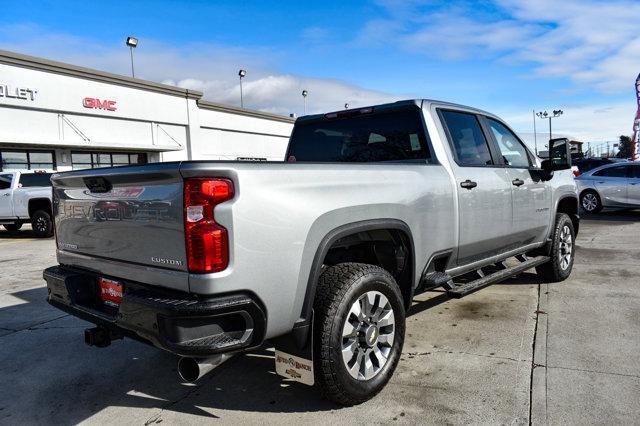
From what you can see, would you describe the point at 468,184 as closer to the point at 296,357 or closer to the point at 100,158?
the point at 296,357

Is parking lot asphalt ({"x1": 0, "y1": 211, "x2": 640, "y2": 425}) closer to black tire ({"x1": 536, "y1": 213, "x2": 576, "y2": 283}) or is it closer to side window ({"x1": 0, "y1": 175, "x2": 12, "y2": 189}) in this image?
black tire ({"x1": 536, "y1": 213, "x2": 576, "y2": 283})

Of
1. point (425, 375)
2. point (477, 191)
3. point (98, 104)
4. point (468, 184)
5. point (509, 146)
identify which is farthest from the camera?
point (98, 104)

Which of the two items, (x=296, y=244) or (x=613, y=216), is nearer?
(x=296, y=244)

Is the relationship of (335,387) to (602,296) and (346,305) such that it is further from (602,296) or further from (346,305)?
(602,296)

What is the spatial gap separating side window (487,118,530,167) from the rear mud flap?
2.94 meters

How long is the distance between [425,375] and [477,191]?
1543 millimetres

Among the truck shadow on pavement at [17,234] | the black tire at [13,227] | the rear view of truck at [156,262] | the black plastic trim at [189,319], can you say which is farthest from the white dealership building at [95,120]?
the black plastic trim at [189,319]

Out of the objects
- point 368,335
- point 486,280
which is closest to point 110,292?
point 368,335

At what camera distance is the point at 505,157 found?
15.5 ft

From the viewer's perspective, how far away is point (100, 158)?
23.0 m

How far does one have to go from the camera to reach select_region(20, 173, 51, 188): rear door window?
525 inches

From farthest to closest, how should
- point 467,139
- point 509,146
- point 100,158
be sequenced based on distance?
point 100,158, point 509,146, point 467,139

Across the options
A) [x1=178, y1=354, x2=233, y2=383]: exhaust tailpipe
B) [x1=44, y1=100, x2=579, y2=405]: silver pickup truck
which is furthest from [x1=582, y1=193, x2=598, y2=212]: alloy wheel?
[x1=178, y1=354, x2=233, y2=383]: exhaust tailpipe

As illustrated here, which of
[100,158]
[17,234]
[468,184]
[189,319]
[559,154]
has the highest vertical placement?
[100,158]
